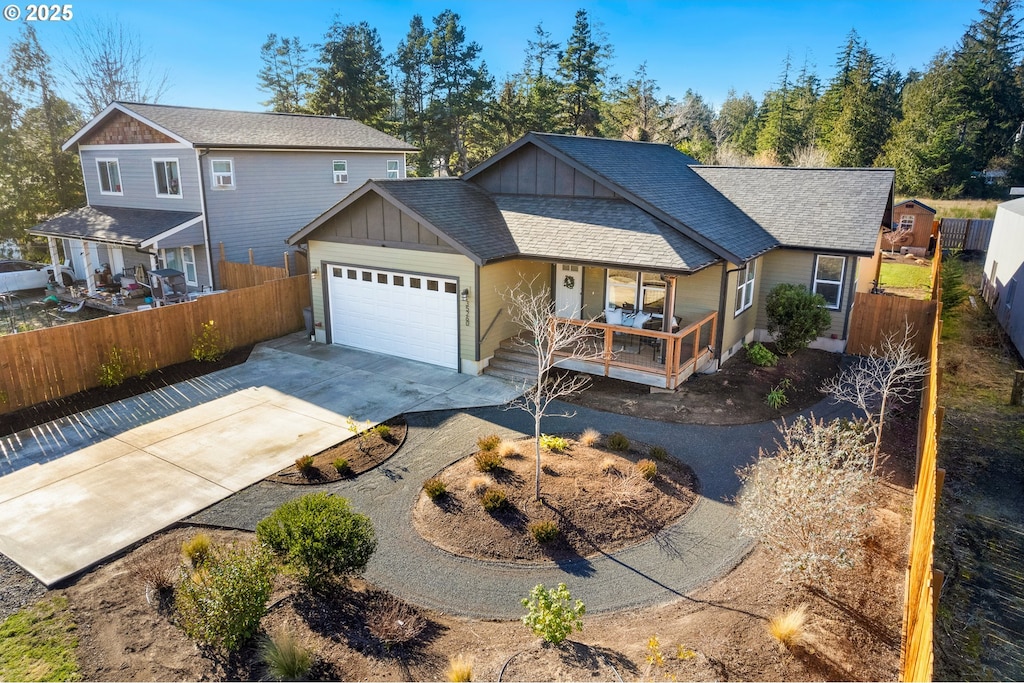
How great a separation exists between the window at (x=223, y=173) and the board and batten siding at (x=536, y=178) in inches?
361

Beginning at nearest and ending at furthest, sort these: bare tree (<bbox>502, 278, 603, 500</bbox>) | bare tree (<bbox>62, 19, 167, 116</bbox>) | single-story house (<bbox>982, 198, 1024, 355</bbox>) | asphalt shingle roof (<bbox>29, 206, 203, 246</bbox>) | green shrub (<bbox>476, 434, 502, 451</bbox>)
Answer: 1. green shrub (<bbox>476, 434, 502, 451</bbox>)
2. bare tree (<bbox>502, 278, 603, 500</bbox>)
3. single-story house (<bbox>982, 198, 1024, 355</bbox>)
4. asphalt shingle roof (<bbox>29, 206, 203, 246</bbox>)
5. bare tree (<bbox>62, 19, 167, 116</bbox>)

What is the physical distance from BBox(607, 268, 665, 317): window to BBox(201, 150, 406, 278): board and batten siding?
43.0 ft

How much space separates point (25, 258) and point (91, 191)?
8.78 m

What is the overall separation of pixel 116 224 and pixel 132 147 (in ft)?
9.26

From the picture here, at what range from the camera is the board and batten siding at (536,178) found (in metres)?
15.8

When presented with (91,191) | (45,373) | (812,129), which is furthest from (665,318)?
(812,129)

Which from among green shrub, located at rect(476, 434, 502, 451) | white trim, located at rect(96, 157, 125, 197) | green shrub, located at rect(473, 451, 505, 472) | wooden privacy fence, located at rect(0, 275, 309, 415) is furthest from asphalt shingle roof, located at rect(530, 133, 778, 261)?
white trim, located at rect(96, 157, 125, 197)

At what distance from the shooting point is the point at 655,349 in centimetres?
1376

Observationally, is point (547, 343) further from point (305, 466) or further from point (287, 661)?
point (287, 661)

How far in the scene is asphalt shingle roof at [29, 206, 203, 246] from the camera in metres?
20.0

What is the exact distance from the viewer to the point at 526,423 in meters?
12.2

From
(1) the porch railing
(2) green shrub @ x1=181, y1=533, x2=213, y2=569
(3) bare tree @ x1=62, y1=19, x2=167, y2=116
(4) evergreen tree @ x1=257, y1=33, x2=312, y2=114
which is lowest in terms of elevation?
(2) green shrub @ x1=181, y1=533, x2=213, y2=569

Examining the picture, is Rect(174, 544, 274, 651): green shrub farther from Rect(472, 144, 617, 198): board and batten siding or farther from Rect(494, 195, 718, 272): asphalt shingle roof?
Rect(472, 144, 617, 198): board and batten siding

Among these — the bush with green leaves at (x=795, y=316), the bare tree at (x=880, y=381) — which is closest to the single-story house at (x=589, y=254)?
the bush with green leaves at (x=795, y=316)
